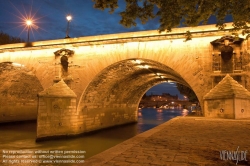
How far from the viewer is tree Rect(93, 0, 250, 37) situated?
5.38 meters

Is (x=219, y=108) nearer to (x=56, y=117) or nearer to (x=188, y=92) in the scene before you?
(x=56, y=117)

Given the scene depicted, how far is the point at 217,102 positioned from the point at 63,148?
24.6 feet

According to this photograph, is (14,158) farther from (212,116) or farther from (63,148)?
(212,116)

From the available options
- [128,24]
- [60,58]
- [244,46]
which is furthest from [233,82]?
[60,58]

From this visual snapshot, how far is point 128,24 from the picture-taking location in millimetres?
6195

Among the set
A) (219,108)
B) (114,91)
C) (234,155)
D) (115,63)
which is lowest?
A: (234,155)

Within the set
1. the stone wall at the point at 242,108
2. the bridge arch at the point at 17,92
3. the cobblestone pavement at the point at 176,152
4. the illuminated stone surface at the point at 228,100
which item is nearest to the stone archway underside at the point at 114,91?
the illuminated stone surface at the point at 228,100

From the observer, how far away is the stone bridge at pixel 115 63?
11.8m

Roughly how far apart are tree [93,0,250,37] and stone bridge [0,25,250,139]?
19.9 feet

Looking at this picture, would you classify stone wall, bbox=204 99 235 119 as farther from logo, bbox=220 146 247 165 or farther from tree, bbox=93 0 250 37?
logo, bbox=220 146 247 165

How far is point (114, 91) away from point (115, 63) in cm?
456

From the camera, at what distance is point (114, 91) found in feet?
57.5

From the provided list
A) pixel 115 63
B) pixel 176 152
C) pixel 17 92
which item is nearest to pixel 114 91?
pixel 115 63

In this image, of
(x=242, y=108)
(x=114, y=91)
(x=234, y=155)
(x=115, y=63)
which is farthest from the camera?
(x=114, y=91)
